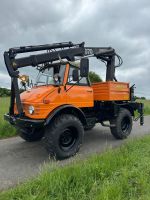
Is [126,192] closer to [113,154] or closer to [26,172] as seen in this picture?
[113,154]

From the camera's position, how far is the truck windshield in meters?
7.15

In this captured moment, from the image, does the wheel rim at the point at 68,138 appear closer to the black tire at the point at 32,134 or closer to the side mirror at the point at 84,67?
the black tire at the point at 32,134

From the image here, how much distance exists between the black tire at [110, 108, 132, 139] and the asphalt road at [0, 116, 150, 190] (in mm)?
265

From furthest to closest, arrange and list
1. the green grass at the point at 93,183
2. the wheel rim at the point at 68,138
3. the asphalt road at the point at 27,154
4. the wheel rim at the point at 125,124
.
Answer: the wheel rim at the point at 125,124, the wheel rim at the point at 68,138, the asphalt road at the point at 27,154, the green grass at the point at 93,183

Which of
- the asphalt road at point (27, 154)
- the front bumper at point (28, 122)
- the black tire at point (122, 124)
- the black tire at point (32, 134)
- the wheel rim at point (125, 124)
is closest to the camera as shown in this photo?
the asphalt road at point (27, 154)

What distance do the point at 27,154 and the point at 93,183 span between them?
9.82 feet

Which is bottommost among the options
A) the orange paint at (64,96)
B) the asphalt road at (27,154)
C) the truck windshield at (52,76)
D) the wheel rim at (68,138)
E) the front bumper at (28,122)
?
the asphalt road at (27,154)

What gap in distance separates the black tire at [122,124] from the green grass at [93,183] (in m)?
3.23

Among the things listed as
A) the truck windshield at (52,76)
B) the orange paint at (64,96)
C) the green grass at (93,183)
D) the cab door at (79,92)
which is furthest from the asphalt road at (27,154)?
the truck windshield at (52,76)

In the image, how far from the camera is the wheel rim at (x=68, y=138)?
6746 mm

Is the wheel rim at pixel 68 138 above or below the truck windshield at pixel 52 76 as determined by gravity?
below

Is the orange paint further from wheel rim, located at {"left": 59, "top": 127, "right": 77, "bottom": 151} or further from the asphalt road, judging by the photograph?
the asphalt road

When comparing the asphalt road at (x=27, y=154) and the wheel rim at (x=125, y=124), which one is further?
the wheel rim at (x=125, y=124)

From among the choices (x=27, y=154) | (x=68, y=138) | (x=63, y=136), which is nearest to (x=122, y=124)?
(x=68, y=138)
